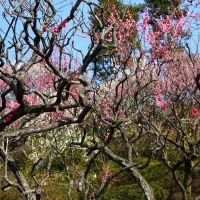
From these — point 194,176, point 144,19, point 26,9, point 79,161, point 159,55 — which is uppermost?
point 144,19

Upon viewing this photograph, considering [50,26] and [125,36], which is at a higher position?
[125,36]

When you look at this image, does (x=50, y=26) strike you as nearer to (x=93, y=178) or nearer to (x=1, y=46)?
(x=1, y=46)

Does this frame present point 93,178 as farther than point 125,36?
Yes

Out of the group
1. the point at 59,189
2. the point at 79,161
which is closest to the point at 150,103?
the point at 59,189

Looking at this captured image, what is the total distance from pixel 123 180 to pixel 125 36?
452cm

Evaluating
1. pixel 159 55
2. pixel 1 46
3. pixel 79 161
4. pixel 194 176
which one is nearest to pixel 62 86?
pixel 1 46

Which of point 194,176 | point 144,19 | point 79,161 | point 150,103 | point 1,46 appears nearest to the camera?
point 1,46

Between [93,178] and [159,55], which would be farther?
[93,178]

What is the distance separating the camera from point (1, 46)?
5.88 metres

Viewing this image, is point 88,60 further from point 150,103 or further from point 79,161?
point 79,161

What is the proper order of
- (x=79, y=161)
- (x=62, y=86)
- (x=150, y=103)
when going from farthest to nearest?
(x=79, y=161) < (x=150, y=103) < (x=62, y=86)

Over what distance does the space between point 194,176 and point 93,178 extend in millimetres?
4204

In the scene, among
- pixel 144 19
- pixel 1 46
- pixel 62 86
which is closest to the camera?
pixel 62 86

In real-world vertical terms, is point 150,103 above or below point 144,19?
below
